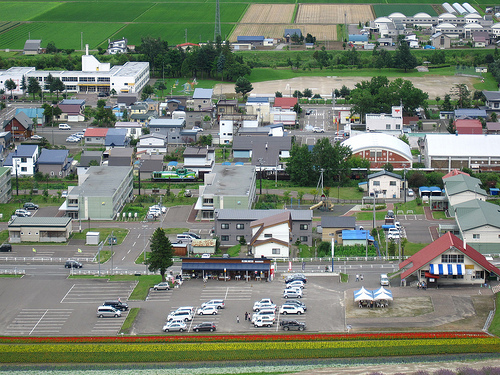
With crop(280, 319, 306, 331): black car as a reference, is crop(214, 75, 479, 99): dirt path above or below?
above

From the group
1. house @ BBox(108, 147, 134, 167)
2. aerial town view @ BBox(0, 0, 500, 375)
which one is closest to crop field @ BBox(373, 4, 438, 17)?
aerial town view @ BBox(0, 0, 500, 375)

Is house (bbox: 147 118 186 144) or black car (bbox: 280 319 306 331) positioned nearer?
black car (bbox: 280 319 306 331)

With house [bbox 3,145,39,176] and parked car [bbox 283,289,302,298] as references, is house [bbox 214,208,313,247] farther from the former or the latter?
house [bbox 3,145,39,176]

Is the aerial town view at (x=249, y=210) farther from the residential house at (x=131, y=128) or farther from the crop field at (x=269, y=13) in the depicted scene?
the crop field at (x=269, y=13)

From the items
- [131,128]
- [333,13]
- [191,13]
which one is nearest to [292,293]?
[131,128]

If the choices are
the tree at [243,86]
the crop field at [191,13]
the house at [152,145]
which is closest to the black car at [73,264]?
the house at [152,145]

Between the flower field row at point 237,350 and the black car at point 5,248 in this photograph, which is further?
the black car at point 5,248

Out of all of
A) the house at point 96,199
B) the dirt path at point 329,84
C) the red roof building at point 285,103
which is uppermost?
the dirt path at point 329,84

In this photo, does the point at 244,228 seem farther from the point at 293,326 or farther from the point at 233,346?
the point at 233,346
